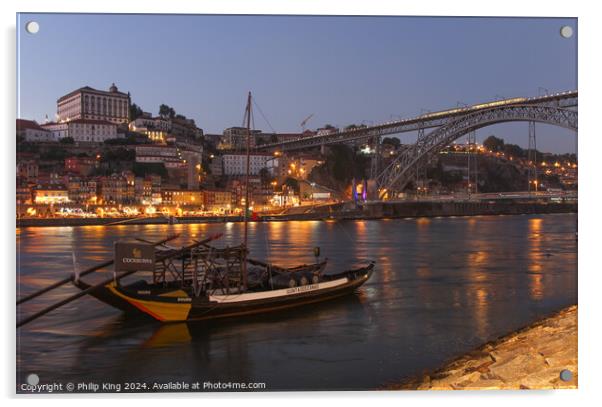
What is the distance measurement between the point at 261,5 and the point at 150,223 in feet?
70.1

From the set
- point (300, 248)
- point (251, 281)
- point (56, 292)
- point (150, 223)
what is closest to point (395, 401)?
point (251, 281)

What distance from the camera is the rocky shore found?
297 cm

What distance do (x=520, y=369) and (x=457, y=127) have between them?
1511 cm

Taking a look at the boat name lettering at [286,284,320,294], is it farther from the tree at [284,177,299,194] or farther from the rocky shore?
the tree at [284,177,299,194]

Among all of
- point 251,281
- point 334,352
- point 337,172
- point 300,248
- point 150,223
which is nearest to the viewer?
point 334,352

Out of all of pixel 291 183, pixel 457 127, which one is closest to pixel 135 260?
pixel 457 127

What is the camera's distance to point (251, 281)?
590 cm

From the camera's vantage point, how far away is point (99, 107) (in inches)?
926

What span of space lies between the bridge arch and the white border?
8.07 m

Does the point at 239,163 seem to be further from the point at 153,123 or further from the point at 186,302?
the point at 186,302
